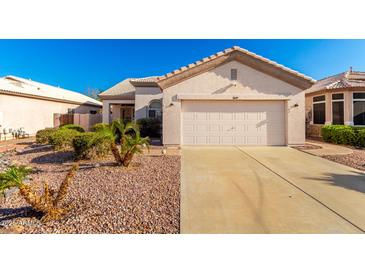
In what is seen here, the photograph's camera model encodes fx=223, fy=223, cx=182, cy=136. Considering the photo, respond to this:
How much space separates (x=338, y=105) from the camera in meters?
15.5

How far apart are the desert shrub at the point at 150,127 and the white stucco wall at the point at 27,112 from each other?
30.1 ft

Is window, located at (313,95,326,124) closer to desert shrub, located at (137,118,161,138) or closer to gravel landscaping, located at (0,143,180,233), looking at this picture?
desert shrub, located at (137,118,161,138)

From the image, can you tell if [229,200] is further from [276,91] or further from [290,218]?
[276,91]

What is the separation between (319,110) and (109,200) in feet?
57.4

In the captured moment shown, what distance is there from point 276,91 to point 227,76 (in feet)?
9.09

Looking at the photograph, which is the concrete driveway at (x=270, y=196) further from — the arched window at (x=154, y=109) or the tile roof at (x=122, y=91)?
the tile roof at (x=122, y=91)

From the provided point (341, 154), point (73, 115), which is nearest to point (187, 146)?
point (341, 154)

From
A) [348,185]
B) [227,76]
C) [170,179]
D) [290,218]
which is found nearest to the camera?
[290,218]

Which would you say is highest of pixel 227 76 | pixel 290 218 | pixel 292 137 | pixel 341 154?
pixel 227 76

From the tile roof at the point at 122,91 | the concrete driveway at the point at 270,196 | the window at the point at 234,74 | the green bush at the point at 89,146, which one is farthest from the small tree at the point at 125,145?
the tile roof at the point at 122,91

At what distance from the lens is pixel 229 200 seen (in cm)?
487

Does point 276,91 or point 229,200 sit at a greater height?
point 276,91

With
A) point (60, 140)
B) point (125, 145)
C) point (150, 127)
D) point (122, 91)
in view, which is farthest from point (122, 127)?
point (122, 91)

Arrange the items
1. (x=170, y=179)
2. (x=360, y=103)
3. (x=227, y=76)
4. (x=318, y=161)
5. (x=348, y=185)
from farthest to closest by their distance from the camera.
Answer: (x=360, y=103), (x=227, y=76), (x=318, y=161), (x=170, y=179), (x=348, y=185)
